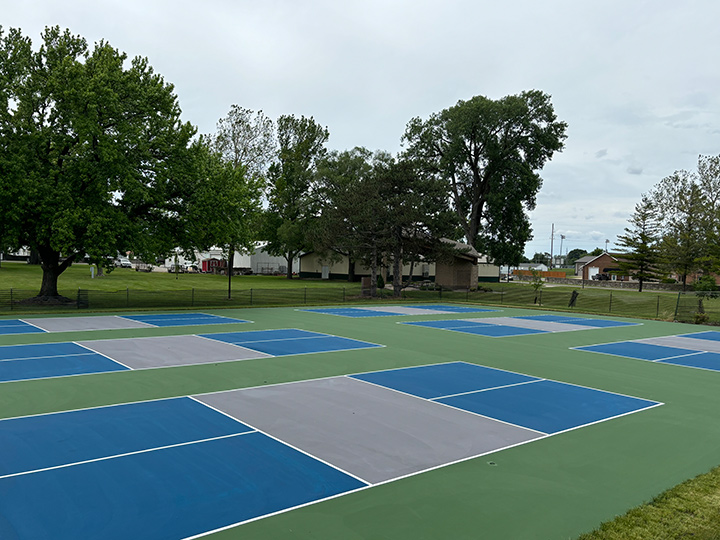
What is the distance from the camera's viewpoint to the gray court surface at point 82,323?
2119 centimetres

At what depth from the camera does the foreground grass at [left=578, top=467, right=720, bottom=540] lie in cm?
567

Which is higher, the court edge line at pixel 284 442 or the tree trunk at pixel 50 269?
the tree trunk at pixel 50 269

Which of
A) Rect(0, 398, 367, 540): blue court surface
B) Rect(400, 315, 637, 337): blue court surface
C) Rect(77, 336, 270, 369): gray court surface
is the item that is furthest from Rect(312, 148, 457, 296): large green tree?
Rect(0, 398, 367, 540): blue court surface

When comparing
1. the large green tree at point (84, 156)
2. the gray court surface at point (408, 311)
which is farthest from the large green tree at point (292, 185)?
the large green tree at point (84, 156)

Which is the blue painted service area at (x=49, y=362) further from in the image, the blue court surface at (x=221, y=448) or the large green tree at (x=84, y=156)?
the large green tree at (x=84, y=156)

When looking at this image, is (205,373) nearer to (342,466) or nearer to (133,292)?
(342,466)

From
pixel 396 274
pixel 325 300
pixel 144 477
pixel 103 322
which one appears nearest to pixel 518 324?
pixel 325 300

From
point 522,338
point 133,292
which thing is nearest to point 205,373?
point 522,338

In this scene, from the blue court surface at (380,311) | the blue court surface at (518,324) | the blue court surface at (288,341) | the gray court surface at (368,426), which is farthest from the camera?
the blue court surface at (380,311)

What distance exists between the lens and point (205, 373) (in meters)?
13.4

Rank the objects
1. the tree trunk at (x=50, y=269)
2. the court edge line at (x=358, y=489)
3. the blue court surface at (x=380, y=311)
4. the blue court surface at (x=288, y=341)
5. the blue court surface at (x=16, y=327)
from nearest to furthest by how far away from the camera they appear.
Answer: the court edge line at (x=358, y=489) → the blue court surface at (x=288, y=341) → the blue court surface at (x=16, y=327) → the tree trunk at (x=50, y=269) → the blue court surface at (x=380, y=311)

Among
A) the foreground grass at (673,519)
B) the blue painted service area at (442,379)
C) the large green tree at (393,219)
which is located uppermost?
the large green tree at (393,219)

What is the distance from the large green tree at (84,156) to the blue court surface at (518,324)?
1462cm

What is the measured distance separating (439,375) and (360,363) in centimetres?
235
